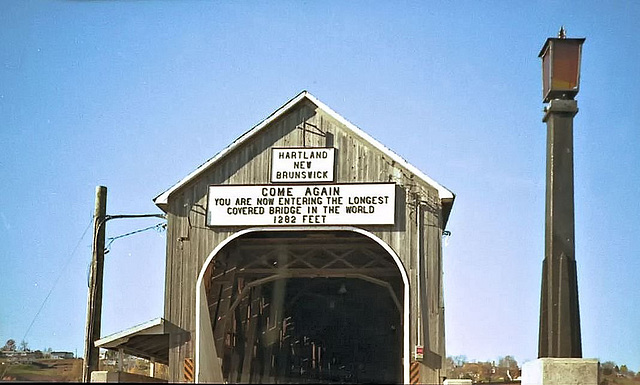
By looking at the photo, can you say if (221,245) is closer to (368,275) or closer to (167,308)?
(167,308)

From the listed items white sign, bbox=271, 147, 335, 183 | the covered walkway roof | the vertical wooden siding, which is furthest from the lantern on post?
the covered walkway roof

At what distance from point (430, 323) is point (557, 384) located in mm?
6001

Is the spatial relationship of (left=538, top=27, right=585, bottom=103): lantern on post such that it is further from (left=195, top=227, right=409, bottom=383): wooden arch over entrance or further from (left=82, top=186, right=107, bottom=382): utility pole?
(left=82, top=186, right=107, bottom=382): utility pole

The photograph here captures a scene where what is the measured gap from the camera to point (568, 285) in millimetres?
14766

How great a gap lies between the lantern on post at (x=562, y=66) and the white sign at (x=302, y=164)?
19.8ft

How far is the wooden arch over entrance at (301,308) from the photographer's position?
69.7ft

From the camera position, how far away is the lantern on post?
15242 millimetres

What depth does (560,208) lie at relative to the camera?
15.1 metres

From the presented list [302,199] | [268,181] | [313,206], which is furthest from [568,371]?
[268,181]

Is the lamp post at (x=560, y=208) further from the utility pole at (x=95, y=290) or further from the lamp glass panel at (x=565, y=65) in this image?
the utility pole at (x=95, y=290)

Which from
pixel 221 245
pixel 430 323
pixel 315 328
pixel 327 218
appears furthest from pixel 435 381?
pixel 315 328

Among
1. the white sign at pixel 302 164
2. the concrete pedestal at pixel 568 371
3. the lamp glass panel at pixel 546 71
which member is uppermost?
the lamp glass panel at pixel 546 71

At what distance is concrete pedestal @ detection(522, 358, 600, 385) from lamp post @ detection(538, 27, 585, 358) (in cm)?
46

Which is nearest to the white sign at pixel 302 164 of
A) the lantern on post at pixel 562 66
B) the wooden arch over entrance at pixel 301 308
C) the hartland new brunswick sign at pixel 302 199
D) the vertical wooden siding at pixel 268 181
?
the hartland new brunswick sign at pixel 302 199
